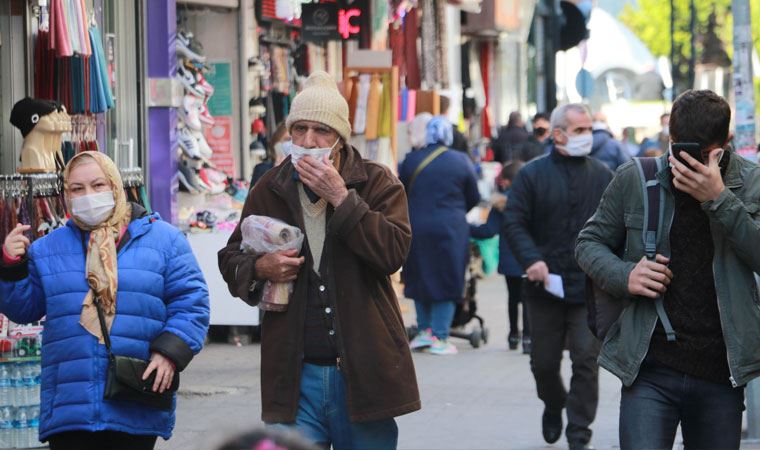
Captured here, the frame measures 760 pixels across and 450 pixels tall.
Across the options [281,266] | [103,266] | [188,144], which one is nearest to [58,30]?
[188,144]

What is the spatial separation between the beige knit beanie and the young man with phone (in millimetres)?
1065

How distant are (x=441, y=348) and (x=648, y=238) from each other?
8.31 metres

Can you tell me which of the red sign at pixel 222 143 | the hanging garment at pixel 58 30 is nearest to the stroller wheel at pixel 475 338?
the red sign at pixel 222 143

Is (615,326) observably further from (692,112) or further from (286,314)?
(286,314)

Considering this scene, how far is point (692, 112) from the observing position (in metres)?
5.55

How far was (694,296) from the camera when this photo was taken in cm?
557

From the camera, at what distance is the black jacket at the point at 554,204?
8992mm

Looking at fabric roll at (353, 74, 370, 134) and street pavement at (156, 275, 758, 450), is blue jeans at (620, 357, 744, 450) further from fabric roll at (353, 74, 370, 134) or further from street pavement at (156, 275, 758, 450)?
fabric roll at (353, 74, 370, 134)

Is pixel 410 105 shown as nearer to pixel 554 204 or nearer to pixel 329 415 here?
pixel 554 204

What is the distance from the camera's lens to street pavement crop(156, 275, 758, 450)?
381 inches

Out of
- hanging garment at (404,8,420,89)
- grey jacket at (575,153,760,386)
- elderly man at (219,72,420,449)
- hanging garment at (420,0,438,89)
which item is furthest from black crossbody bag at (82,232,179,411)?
hanging garment at (420,0,438,89)

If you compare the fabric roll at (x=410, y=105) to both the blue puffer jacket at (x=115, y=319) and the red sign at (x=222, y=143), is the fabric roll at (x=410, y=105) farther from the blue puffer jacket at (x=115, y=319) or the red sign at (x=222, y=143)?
the blue puffer jacket at (x=115, y=319)

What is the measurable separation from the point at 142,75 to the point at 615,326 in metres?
7.17

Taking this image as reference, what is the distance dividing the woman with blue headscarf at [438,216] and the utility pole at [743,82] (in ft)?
12.5
